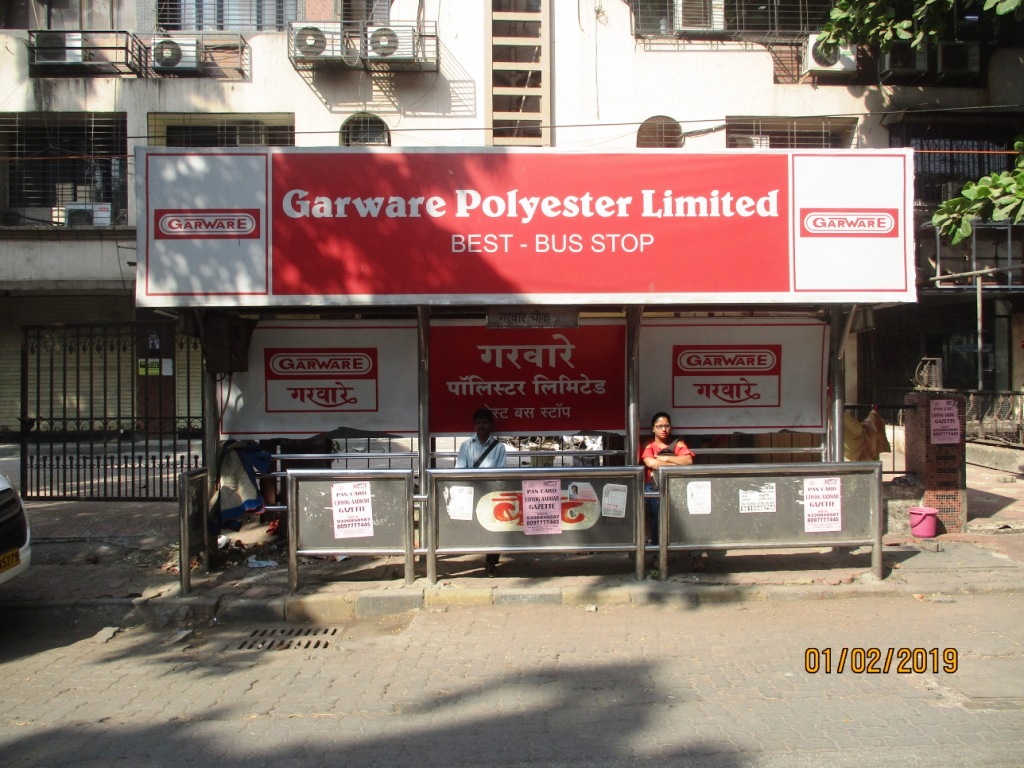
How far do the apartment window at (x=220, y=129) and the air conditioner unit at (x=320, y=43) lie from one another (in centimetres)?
137

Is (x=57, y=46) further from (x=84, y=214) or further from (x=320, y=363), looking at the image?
(x=320, y=363)

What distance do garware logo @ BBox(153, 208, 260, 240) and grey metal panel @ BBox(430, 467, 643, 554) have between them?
2.66 m

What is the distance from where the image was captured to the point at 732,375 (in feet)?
25.6

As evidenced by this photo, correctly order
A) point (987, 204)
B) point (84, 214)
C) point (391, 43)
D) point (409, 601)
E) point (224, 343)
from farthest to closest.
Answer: point (84, 214) → point (391, 43) → point (987, 204) → point (224, 343) → point (409, 601)

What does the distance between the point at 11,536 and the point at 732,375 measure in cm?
640

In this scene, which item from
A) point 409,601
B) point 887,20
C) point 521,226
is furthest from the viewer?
point 887,20

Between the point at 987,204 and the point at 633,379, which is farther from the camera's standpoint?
the point at 987,204

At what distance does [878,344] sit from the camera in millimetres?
18578

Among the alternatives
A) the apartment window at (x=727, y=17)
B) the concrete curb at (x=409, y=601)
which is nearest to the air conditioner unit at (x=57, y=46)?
the apartment window at (x=727, y=17)

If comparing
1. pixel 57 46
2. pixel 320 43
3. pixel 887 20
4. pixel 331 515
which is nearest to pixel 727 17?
pixel 887 20

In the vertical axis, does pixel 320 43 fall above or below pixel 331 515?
above

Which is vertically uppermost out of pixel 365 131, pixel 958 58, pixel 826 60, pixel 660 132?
pixel 958 58

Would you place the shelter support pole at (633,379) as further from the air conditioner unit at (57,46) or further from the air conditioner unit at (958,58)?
the air conditioner unit at (57,46)

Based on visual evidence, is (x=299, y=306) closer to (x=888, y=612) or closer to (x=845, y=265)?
(x=845, y=265)
